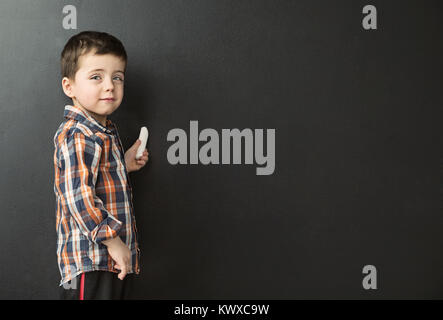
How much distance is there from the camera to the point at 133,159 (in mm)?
1420

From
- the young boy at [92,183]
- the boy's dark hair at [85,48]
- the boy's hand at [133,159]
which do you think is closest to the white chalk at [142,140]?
the boy's hand at [133,159]

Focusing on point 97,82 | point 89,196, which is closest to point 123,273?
point 89,196

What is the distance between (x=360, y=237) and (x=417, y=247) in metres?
0.20

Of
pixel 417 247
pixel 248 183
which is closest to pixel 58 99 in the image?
pixel 248 183

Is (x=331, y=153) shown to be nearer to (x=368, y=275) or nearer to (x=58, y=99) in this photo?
(x=368, y=275)

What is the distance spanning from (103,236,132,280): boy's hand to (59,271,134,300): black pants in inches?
1.7

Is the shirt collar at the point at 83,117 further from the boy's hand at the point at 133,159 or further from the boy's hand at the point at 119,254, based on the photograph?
the boy's hand at the point at 119,254

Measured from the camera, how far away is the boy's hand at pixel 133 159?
4.64ft

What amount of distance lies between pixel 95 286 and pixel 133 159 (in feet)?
1.34

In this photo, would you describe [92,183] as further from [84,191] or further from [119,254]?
[119,254]

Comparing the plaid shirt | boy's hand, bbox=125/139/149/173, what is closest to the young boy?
the plaid shirt

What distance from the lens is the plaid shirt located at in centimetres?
Result: 111

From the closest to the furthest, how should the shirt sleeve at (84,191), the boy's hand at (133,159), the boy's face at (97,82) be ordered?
1. the shirt sleeve at (84,191)
2. the boy's face at (97,82)
3. the boy's hand at (133,159)
